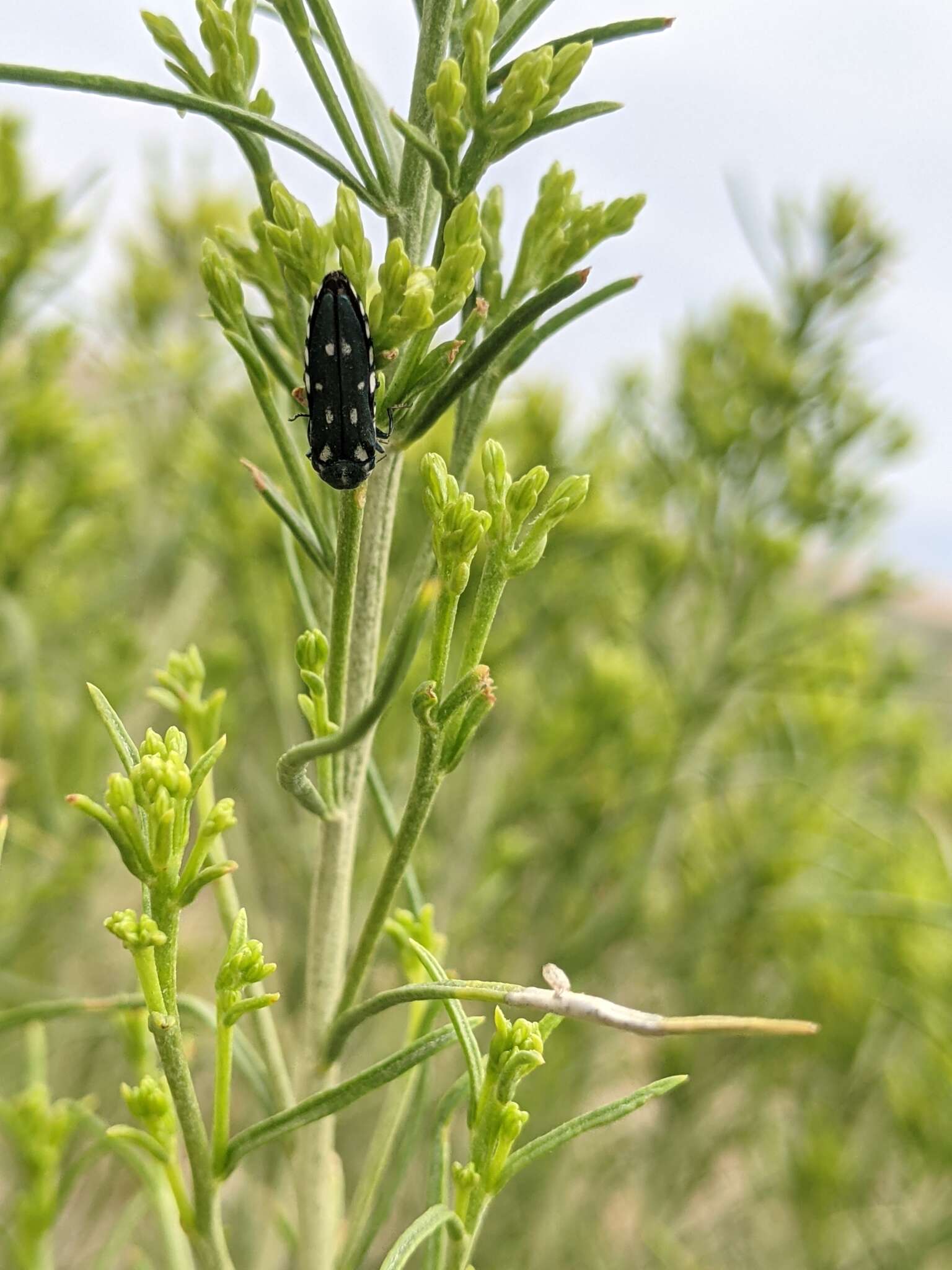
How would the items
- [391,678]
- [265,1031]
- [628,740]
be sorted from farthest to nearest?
1. [628,740]
2. [265,1031]
3. [391,678]

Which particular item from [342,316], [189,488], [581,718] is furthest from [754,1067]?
[342,316]

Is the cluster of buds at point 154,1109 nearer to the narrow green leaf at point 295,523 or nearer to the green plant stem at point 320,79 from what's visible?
the narrow green leaf at point 295,523

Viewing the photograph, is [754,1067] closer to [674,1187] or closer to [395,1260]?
[674,1187]

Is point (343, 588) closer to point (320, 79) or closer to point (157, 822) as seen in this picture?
point (157, 822)

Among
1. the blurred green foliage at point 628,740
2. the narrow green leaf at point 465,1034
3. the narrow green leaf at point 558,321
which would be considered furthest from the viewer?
the blurred green foliage at point 628,740

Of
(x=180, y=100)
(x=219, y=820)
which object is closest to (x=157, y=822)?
(x=219, y=820)

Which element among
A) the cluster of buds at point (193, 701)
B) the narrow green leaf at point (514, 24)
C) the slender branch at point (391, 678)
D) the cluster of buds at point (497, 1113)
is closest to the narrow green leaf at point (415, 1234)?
the cluster of buds at point (497, 1113)
